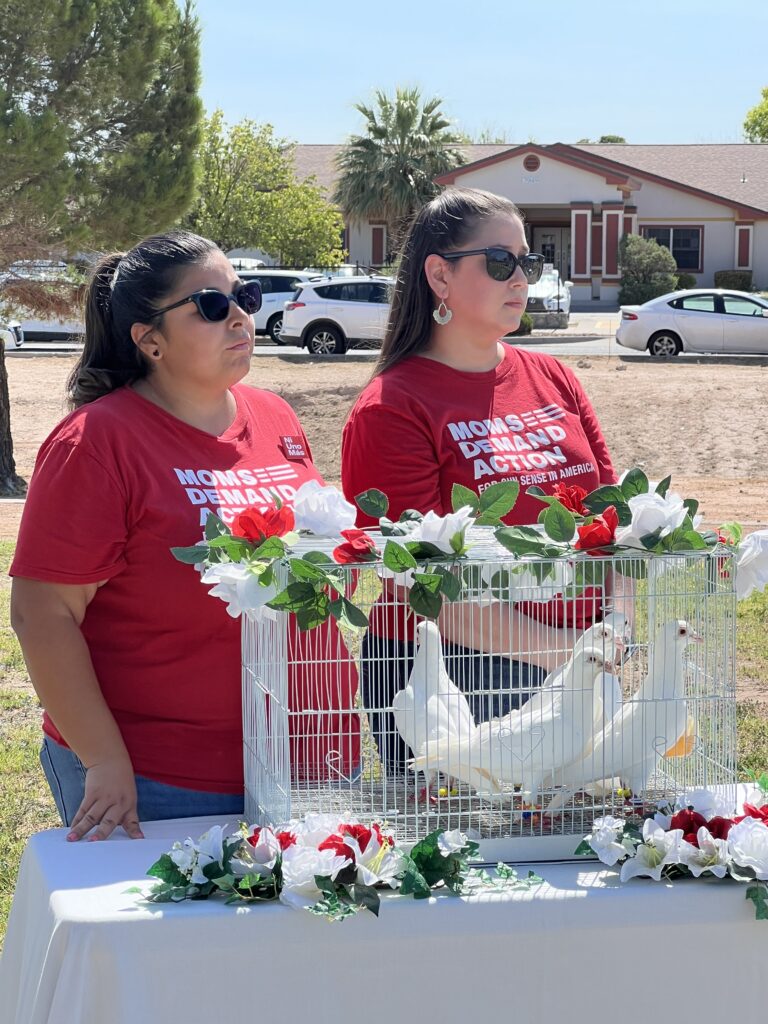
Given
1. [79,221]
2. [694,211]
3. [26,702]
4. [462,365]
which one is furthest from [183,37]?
[694,211]

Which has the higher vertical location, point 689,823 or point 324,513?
point 324,513

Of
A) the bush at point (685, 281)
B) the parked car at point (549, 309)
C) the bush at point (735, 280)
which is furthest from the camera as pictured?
the bush at point (735, 280)

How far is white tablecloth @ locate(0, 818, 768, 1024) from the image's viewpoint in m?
1.89

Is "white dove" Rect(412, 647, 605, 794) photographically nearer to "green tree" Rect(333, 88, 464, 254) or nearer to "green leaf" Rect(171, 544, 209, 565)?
"green leaf" Rect(171, 544, 209, 565)

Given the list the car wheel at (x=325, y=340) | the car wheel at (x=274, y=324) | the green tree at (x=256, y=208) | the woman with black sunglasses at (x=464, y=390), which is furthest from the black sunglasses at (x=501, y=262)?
the green tree at (x=256, y=208)

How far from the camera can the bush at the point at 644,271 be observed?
3978cm

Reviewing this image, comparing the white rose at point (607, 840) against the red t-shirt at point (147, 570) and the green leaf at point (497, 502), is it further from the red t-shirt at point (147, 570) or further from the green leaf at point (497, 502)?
the red t-shirt at point (147, 570)

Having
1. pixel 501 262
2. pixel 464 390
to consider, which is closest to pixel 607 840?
pixel 464 390

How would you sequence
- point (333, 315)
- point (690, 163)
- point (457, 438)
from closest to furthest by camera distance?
point (457, 438) → point (333, 315) → point (690, 163)

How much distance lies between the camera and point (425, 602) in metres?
1.99

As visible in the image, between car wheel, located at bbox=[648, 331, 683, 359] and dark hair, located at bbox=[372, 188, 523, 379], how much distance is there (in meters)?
20.8

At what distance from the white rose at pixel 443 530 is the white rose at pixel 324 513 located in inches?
6.6

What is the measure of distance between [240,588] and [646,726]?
691 mm

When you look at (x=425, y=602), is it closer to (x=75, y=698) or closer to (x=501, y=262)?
(x=75, y=698)
